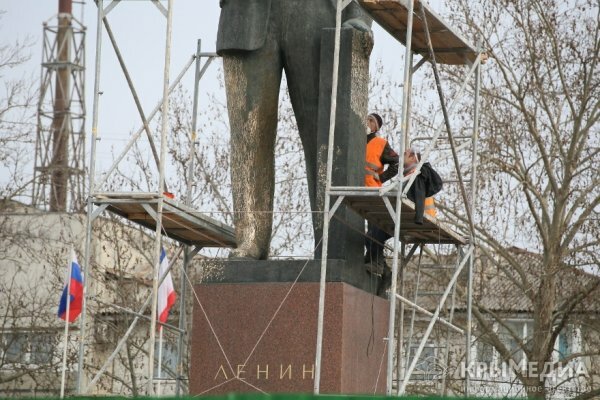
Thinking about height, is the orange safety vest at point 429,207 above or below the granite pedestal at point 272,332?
above

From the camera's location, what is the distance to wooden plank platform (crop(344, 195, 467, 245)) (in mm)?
12688

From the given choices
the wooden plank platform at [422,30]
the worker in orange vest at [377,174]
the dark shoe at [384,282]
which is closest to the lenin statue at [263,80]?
the wooden plank platform at [422,30]

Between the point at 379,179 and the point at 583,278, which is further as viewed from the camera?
the point at 583,278

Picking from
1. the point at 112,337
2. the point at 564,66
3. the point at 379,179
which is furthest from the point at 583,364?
the point at 379,179

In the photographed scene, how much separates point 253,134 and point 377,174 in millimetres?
1365

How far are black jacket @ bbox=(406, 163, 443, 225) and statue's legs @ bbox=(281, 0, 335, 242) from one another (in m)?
0.82

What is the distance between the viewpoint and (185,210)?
1348 centimetres

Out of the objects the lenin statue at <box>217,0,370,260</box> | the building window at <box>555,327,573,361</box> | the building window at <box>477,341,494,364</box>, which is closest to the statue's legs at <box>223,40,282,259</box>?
the lenin statue at <box>217,0,370,260</box>

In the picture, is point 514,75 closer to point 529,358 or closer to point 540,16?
point 540,16

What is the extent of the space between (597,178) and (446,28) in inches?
445

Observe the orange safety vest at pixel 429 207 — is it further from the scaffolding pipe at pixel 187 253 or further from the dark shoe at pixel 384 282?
the scaffolding pipe at pixel 187 253

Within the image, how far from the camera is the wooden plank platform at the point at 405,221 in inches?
500

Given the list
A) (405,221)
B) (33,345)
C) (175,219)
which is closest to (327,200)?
(405,221)

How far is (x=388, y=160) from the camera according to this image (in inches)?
547
